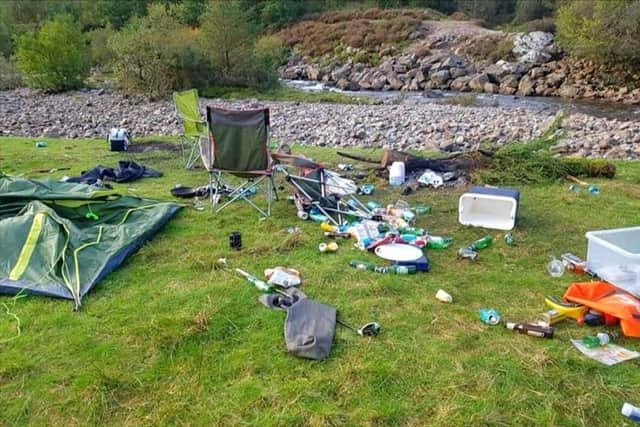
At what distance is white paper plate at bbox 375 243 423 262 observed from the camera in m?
3.65

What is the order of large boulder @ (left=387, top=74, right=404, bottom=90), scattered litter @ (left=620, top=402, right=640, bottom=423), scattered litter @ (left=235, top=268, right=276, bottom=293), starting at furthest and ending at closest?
1. large boulder @ (left=387, top=74, right=404, bottom=90)
2. scattered litter @ (left=235, top=268, right=276, bottom=293)
3. scattered litter @ (left=620, top=402, right=640, bottom=423)

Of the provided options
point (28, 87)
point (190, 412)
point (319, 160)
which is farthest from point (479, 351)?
point (28, 87)

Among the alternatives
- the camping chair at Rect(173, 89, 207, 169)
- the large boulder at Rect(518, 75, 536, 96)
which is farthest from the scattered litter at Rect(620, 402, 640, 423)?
the large boulder at Rect(518, 75, 536, 96)

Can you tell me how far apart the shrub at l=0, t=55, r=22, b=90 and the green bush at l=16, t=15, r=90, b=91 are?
1.92 metres

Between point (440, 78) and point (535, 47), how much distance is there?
16.4 feet

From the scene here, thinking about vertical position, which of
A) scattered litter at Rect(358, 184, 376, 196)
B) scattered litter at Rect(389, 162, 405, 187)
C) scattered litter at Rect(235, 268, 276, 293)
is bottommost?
scattered litter at Rect(235, 268, 276, 293)

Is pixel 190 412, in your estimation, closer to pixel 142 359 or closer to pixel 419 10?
pixel 142 359

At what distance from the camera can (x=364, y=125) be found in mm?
10289

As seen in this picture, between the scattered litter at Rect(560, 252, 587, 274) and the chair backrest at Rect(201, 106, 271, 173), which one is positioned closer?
the scattered litter at Rect(560, 252, 587, 274)

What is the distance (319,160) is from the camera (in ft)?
22.4

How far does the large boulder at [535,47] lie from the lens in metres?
21.7

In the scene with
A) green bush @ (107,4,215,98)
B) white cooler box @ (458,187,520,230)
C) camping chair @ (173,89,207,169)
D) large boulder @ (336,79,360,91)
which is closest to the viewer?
white cooler box @ (458,187,520,230)

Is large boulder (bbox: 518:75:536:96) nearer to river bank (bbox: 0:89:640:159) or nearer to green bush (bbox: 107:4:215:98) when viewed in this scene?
river bank (bbox: 0:89:640:159)

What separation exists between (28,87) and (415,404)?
70.1ft
